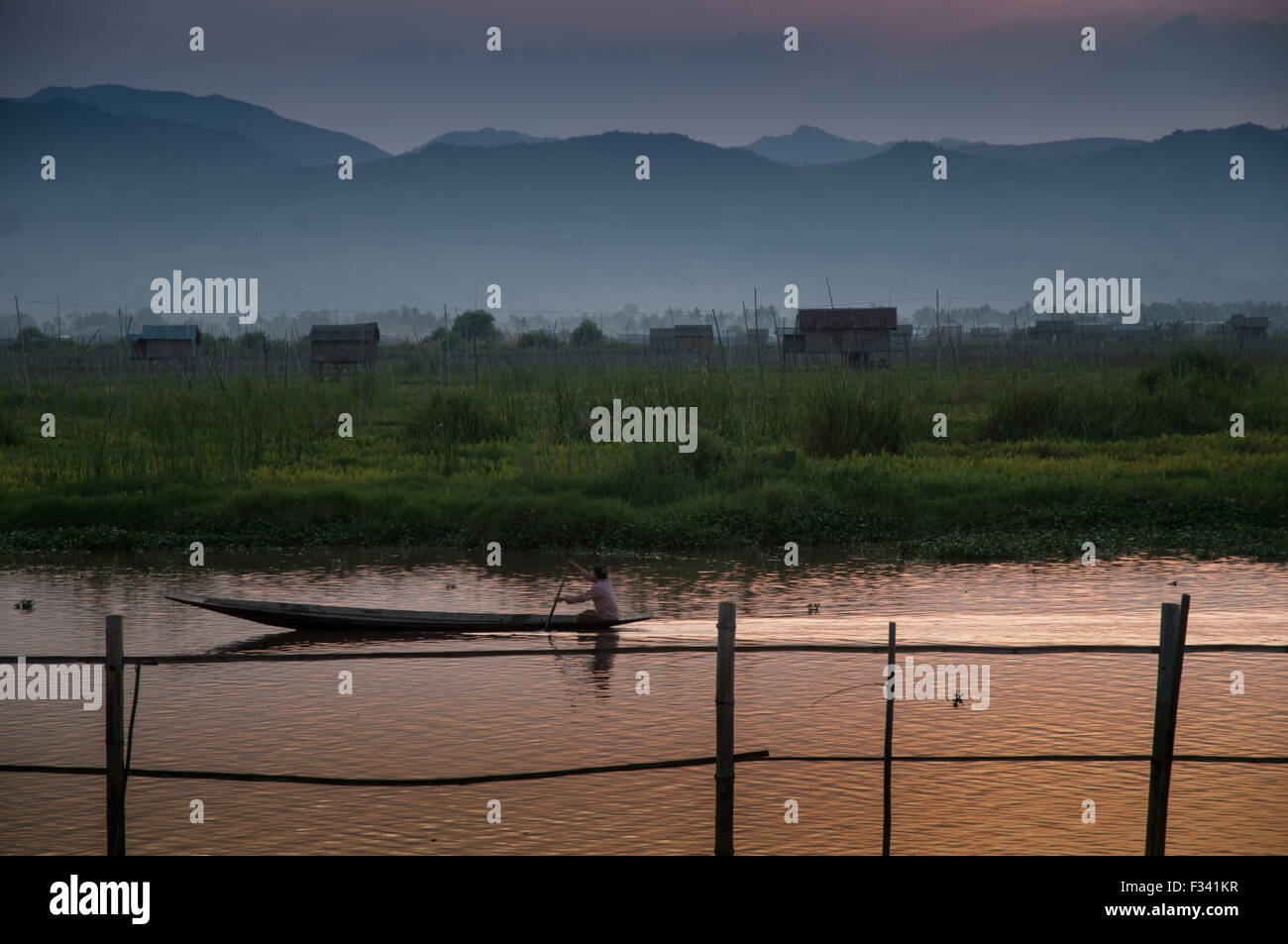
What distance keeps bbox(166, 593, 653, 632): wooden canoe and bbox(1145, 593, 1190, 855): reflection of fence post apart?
16.9ft

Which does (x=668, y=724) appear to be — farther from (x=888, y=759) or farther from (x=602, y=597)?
(x=888, y=759)

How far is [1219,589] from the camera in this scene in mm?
12234

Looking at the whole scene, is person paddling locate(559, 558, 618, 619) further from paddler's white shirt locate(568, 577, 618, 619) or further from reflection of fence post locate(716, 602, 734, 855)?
reflection of fence post locate(716, 602, 734, 855)

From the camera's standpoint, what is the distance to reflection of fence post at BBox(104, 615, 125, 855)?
5.43 meters

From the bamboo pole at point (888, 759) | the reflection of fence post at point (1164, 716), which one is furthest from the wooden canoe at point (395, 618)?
the reflection of fence post at point (1164, 716)

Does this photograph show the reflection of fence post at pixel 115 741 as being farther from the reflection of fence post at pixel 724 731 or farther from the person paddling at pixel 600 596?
the person paddling at pixel 600 596

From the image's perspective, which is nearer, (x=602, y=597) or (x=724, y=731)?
(x=724, y=731)

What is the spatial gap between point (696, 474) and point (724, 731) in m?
11.1

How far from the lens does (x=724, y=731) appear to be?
5.62 metres

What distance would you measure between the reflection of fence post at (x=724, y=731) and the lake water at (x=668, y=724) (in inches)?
19.5

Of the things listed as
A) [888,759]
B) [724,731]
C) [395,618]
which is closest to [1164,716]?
[888,759]

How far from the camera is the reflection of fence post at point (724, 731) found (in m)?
5.55
